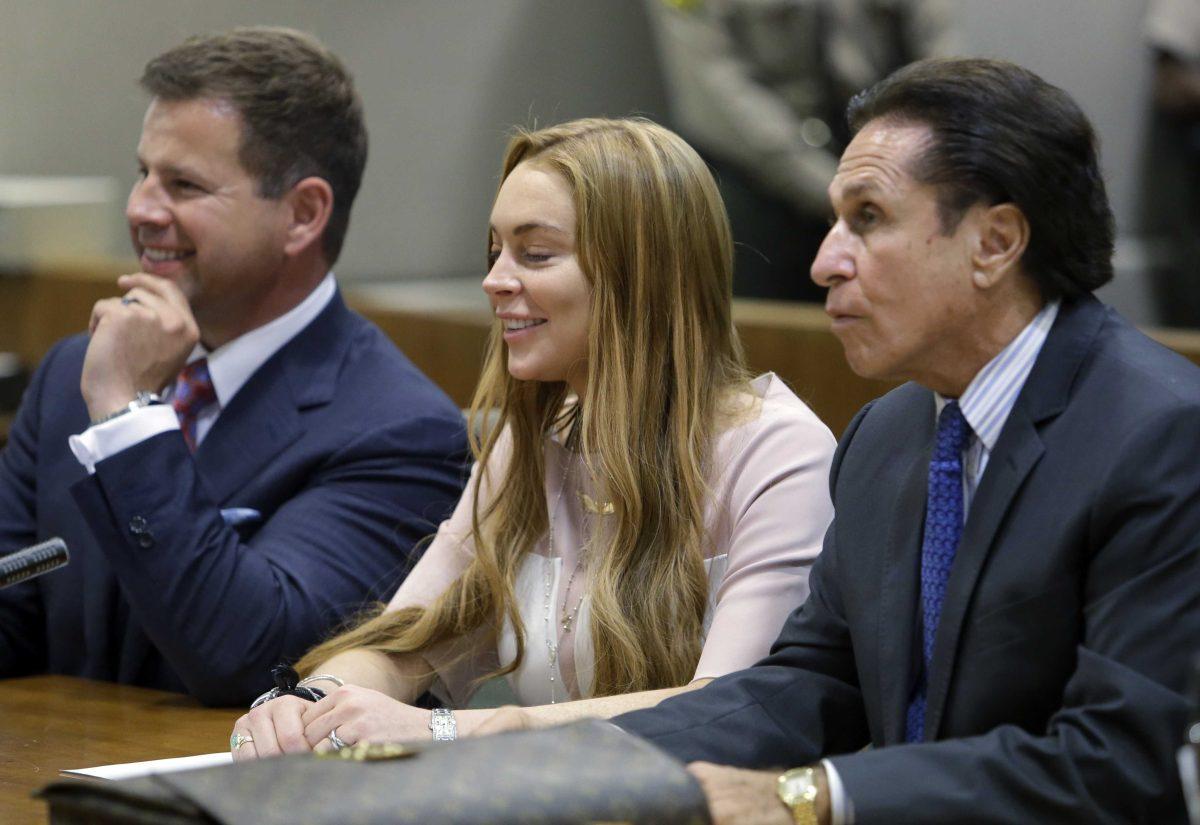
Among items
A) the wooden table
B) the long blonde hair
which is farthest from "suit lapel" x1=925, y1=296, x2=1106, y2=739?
the wooden table

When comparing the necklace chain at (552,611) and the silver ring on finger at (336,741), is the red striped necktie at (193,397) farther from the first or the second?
the silver ring on finger at (336,741)

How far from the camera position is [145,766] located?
6.41ft

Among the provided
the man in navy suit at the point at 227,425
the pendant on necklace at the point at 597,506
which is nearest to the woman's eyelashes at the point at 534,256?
the pendant on necklace at the point at 597,506

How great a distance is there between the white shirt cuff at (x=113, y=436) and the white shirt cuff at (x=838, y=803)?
1226 mm

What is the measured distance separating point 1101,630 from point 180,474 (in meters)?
1.34

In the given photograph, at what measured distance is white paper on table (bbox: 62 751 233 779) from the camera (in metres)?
1.91

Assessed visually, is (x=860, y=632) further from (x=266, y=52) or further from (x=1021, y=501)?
(x=266, y=52)

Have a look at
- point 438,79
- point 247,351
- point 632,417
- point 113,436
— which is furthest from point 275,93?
point 438,79

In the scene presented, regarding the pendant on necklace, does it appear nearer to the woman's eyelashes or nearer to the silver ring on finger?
the woman's eyelashes

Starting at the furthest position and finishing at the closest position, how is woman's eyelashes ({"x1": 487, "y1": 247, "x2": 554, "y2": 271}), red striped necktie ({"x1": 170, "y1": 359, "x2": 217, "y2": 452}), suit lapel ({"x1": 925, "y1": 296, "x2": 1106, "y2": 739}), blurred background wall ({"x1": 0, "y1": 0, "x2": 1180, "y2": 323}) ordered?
blurred background wall ({"x1": 0, "y1": 0, "x2": 1180, "y2": 323}) < red striped necktie ({"x1": 170, "y1": 359, "x2": 217, "y2": 452}) < woman's eyelashes ({"x1": 487, "y1": 247, "x2": 554, "y2": 271}) < suit lapel ({"x1": 925, "y1": 296, "x2": 1106, "y2": 739})

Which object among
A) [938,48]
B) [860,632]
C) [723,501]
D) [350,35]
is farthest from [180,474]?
[350,35]

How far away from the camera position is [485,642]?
235 cm

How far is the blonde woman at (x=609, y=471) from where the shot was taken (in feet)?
7.07

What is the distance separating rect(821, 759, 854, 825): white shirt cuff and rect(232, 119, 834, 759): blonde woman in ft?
1.49
